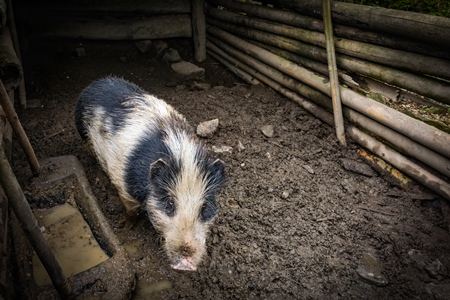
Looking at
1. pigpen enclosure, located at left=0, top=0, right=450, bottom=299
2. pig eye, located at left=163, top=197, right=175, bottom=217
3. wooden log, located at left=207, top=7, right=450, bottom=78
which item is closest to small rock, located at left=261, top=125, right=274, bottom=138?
pigpen enclosure, located at left=0, top=0, right=450, bottom=299

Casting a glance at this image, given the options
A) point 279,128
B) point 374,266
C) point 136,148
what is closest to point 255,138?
point 279,128

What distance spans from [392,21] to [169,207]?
2.74 metres

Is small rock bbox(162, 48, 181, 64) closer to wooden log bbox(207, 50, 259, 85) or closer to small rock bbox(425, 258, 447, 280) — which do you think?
wooden log bbox(207, 50, 259, 85)

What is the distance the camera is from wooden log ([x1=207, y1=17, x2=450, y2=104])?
3.07 m

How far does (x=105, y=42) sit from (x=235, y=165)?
148 inches

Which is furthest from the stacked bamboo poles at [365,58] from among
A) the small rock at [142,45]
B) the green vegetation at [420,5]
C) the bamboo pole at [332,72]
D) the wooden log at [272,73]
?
the small rock at [142,45]

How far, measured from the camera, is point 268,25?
5074 millimetres

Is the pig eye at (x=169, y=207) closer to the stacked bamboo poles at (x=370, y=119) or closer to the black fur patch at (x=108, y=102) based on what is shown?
the black fur patch at (x=108, y=102)

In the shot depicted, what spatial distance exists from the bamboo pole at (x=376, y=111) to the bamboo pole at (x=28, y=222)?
3072 millimetres

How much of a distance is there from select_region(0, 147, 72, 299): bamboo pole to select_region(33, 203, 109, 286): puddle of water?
47cm

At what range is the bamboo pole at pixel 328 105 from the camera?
3.05 metres

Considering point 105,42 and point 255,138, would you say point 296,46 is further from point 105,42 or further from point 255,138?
point 105,42

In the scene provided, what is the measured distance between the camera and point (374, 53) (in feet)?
11.7

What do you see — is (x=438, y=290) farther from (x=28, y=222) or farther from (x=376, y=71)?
(x=28, y=222)
